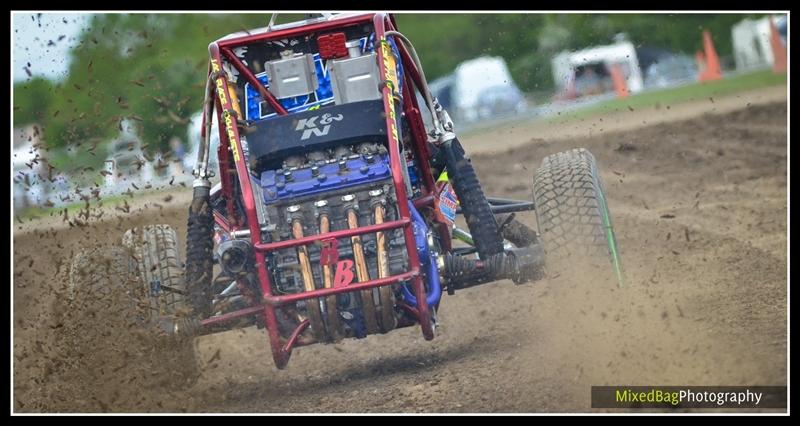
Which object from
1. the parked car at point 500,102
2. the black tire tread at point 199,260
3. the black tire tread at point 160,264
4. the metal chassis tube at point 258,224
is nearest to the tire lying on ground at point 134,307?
the black tire tread at point 160,264

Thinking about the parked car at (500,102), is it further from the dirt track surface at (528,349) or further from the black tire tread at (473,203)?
the black tire tread at (473,203)

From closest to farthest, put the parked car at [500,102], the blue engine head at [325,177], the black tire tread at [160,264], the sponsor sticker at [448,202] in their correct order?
the blue engine head at [325,177]
the sponsor sticker at [448,202]
the black tire tread at [160,264]
the parked car at [500,102]

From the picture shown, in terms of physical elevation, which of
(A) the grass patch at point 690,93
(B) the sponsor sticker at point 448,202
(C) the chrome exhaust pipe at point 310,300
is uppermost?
(A) the grass patch at point 690,93

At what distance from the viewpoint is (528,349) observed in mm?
7035

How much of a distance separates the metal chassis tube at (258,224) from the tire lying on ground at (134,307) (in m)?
0.39

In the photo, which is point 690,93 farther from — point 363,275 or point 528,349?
point 363,275

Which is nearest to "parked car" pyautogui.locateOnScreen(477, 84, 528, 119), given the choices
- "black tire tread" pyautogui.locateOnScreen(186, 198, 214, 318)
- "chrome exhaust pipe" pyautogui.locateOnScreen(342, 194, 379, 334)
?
"black tire tread" pyautogui.locateOnScreen(186, 198, 214, 318)

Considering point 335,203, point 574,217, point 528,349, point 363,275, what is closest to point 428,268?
point 363,275

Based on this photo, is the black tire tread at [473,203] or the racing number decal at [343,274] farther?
the black tire tread at [473,203]

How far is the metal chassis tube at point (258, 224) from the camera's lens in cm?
607

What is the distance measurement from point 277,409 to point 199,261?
1060mm

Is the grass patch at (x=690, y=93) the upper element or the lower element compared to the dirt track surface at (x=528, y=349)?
upper

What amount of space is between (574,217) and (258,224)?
1999 millimetres
